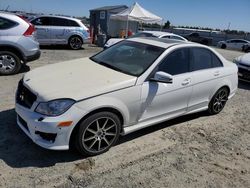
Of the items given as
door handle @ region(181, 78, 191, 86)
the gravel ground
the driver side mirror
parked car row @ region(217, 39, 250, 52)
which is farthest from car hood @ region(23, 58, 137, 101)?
parked car row @ region(217, 39, 250, 52)

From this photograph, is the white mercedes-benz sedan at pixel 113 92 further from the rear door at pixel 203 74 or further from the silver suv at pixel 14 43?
the silver suv at pixel 14 43

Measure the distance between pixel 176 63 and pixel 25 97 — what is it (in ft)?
8.02

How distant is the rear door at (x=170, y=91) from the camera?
13.9 feet

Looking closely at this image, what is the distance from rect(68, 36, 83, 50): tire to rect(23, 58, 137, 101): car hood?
9795mm

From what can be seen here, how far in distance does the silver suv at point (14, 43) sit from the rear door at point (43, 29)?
19.4 ft

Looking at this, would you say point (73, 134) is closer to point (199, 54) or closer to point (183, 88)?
point (183, 88)

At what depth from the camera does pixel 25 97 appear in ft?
12.9

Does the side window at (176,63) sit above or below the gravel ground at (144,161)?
above

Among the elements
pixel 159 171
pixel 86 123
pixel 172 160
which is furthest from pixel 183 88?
pixel 86 123

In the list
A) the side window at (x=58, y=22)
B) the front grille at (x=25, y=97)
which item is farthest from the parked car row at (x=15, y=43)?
the side window at (x=58, y=22)

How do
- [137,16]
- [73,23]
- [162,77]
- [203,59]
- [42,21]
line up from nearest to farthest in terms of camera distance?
[162,77] → [203,59] → [42,21] → [73,23] → [137,16]

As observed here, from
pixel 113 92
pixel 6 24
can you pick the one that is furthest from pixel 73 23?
pixel 113 92

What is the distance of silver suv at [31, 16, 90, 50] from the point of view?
44.1 feet

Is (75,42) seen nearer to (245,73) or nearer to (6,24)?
(6,24)
